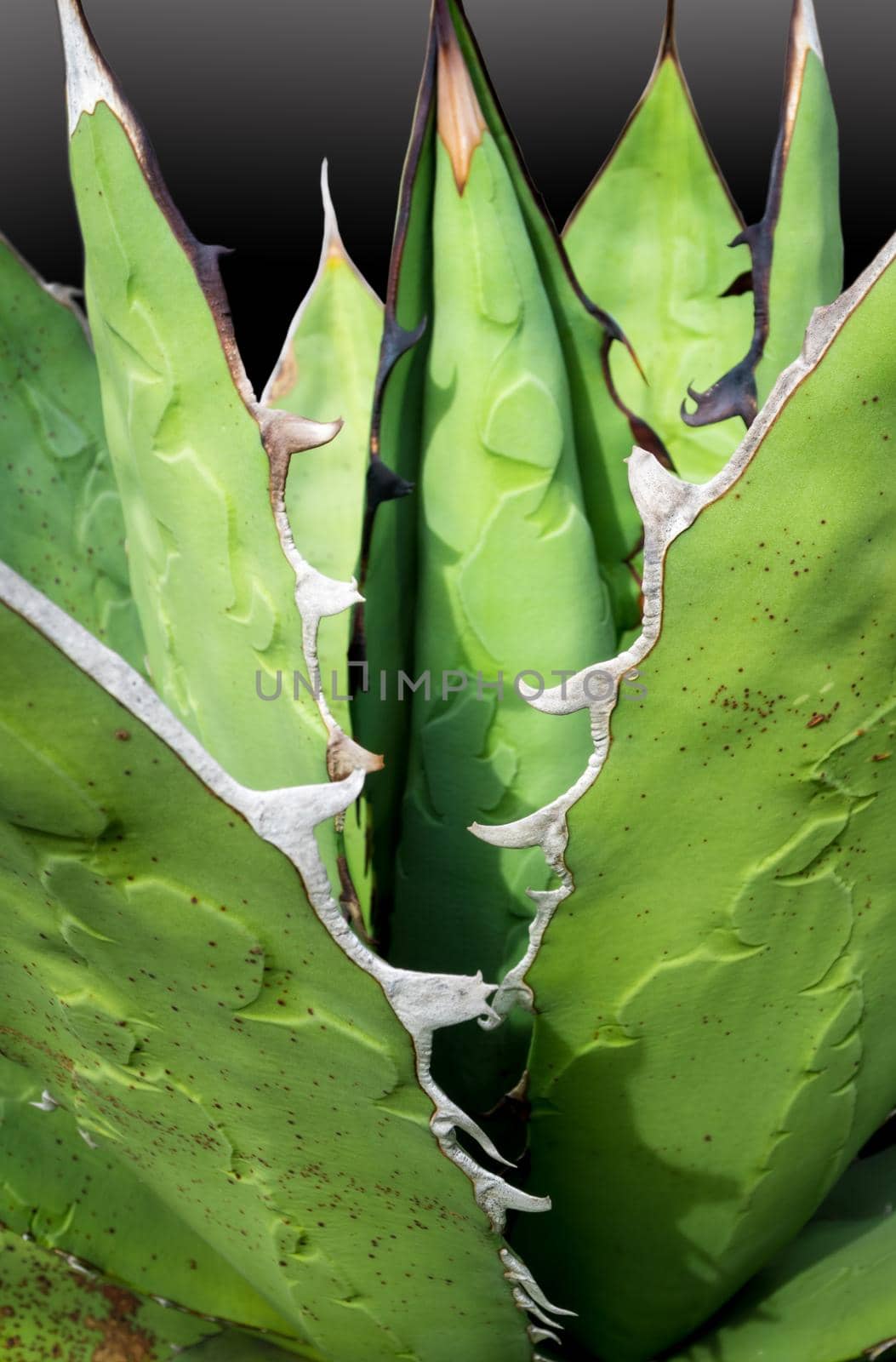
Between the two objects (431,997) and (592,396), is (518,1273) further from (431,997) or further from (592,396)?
(592,396)

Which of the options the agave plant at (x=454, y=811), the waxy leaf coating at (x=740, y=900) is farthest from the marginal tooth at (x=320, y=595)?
the waxy leaf coating at (x=740, y=900)

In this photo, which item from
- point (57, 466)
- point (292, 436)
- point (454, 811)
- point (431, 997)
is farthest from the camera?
point (57, 466)

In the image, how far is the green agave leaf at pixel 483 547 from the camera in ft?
1.77

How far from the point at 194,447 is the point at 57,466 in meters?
0.19

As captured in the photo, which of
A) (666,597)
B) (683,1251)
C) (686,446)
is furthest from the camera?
(686,446)

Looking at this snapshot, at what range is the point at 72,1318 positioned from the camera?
55cm

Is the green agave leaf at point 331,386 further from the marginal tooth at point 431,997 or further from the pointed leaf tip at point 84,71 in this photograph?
the marginal tooth at point 431,997

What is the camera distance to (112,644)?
0.71 meters

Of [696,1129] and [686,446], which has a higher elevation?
[686,446]

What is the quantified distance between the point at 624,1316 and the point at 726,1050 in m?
0.14

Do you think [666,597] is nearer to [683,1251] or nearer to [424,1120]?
[424,1120]

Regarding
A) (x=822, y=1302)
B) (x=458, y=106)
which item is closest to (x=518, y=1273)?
(x=822, y=1302)

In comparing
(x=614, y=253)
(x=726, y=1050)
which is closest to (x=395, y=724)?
(x=726, y=1050)

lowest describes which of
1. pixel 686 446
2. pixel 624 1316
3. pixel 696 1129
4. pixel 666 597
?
pixel 624 1316
